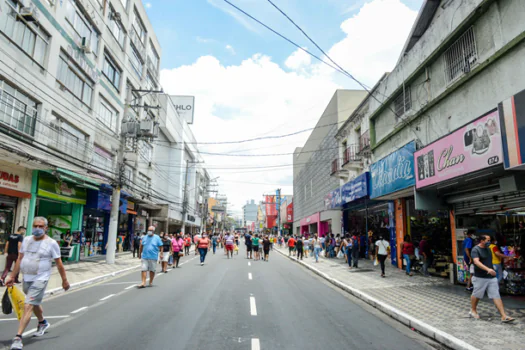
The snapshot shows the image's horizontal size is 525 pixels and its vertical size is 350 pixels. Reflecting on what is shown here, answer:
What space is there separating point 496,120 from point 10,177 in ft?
52.6

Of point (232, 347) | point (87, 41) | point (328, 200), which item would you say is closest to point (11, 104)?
point (87, 41)

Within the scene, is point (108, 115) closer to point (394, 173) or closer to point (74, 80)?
point (74, 80)

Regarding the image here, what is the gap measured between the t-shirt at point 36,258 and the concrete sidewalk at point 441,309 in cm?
658

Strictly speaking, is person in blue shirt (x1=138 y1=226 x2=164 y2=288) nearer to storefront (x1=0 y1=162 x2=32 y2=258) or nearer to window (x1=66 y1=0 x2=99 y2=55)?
storefront (x1=0 y1=162 x2=32 y2=258)

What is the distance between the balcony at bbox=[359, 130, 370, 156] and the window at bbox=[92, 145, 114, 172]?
15946 millimetres

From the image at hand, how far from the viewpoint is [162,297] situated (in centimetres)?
901

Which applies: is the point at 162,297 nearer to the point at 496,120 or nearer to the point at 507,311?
the point at 507,311

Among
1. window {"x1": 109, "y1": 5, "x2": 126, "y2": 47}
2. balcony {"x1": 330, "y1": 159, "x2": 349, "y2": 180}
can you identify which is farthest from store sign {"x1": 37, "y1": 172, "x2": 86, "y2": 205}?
balcony {"x1": 330, "y1": 159, "x2": 349, "y2": 180}

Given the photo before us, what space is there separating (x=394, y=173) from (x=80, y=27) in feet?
59.9

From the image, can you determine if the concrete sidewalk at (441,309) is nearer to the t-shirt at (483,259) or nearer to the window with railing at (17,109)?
the t-shirt at (483,259)

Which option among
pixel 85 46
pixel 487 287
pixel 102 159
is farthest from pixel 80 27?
pixel 487 287

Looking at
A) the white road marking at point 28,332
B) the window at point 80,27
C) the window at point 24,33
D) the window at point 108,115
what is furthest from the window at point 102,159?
the white road marking at point 28,332

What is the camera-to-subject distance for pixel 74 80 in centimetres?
1873

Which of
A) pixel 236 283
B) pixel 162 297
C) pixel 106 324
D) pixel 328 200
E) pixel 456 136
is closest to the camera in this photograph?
pixel 106 324
